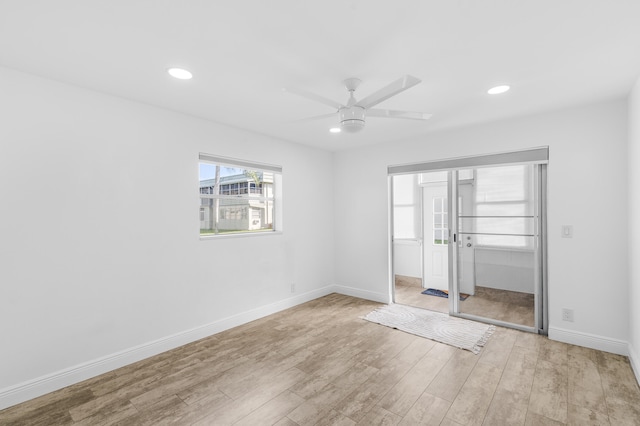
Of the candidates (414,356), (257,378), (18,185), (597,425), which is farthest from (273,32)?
(597,425)

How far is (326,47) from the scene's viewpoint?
1950mm

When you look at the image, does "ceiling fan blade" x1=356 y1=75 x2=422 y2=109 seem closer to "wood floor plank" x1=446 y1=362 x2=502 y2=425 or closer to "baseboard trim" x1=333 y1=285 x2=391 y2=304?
"wood floor plank" x1=446 y1=362 x2=502 y2=425

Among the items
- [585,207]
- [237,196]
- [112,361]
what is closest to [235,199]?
[237,196]

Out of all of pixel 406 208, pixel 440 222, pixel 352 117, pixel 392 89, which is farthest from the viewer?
pixel 406 208

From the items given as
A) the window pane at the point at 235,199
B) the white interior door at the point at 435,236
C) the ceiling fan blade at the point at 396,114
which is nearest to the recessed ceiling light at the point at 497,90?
the ceiling fan blade at the point at 396,114

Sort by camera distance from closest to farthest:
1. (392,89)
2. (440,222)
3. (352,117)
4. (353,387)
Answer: (392,89)
(352,117)
(353,387)
(440,222)

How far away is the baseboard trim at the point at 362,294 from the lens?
4.61 metres

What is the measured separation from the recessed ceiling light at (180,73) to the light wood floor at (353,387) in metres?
2.46

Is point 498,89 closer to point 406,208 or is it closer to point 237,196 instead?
point 237,196

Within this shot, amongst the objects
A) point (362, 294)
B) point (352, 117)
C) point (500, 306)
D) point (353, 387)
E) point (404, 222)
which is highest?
point (352, 117)

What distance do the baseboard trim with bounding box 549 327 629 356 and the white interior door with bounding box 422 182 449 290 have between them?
200 centimetres

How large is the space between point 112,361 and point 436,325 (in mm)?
3387

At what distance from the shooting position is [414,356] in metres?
2.92

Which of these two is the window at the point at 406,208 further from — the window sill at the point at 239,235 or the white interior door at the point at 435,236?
the window sill at the point at 239,235
